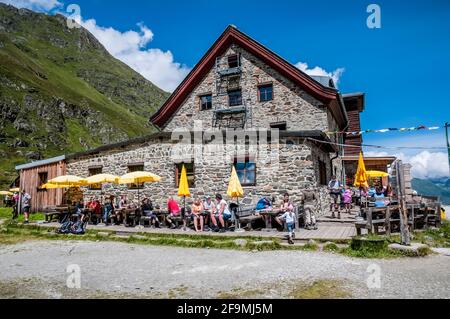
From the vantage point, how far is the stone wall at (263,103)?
63.8 feet

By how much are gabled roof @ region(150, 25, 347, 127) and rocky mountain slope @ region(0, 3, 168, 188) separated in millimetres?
34306

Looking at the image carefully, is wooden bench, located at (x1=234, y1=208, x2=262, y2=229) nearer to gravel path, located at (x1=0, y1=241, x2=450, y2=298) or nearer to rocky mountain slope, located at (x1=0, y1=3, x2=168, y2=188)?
gravel path, located at (x1=0, y1=241, x2=450, y2=298)

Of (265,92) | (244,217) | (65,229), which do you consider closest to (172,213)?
(244,217)

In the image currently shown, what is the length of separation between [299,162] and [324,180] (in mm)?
3878

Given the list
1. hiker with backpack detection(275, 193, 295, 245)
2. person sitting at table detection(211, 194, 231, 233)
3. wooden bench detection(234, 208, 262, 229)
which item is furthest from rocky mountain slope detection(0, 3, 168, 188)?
hiker with backpack detection(275, 193, 295, 245)

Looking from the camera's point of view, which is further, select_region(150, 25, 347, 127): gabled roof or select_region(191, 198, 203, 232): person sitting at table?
select_region(150, 25, 347, 127): gabled roof

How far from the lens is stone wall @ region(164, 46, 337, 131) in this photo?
765 inches

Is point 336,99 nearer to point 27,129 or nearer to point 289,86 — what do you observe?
point 289,86

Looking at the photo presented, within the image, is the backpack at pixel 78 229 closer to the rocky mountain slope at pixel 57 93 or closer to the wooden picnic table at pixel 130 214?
the wooden picnic table at pixel 130 214

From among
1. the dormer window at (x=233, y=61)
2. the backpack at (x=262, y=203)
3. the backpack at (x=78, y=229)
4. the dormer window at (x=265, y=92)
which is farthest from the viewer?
the dormer window at (x=233, y=61)

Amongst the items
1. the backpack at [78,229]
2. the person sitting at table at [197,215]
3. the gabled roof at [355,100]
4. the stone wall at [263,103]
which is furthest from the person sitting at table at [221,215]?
A: the gabled roof at [355,100]

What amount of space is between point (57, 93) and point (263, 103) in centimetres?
8249

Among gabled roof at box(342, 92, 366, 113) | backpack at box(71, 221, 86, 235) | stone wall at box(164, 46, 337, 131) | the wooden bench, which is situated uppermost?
gabled roof at box(342, 92, 366, 113)

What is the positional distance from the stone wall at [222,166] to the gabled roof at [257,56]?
4.31 m
